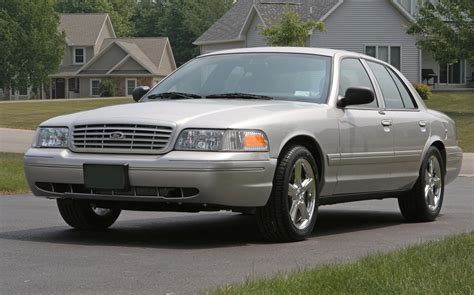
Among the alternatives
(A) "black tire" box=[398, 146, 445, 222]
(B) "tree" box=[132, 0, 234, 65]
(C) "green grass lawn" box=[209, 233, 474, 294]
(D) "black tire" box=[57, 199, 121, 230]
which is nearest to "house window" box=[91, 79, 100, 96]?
(B) "tree" box=[132, 0, 234, 65]

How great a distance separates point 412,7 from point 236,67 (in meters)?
48.4

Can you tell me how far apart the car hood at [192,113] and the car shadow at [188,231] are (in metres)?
0.96

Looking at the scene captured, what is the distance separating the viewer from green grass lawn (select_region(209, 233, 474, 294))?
5.76 meters

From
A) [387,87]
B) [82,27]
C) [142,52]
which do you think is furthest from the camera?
[82,27]

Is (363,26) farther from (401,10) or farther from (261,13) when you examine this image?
(261,13)

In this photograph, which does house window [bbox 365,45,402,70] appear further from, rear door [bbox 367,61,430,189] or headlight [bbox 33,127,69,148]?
headlight [bbox 33,127,69,148]

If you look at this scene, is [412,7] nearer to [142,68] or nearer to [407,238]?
[142,68]

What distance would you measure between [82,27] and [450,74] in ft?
116

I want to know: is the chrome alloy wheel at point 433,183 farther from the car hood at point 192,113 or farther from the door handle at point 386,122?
the car hood at point 192,113

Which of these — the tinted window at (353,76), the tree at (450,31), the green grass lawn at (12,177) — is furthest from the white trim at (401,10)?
the tinted window at (353,76)

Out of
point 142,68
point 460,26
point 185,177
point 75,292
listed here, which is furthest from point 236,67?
point 142,68

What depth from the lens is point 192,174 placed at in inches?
307

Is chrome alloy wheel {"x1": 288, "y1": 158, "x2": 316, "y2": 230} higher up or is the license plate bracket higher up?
the license plate bracket

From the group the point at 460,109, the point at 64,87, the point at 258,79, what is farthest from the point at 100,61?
the point at 258,79
